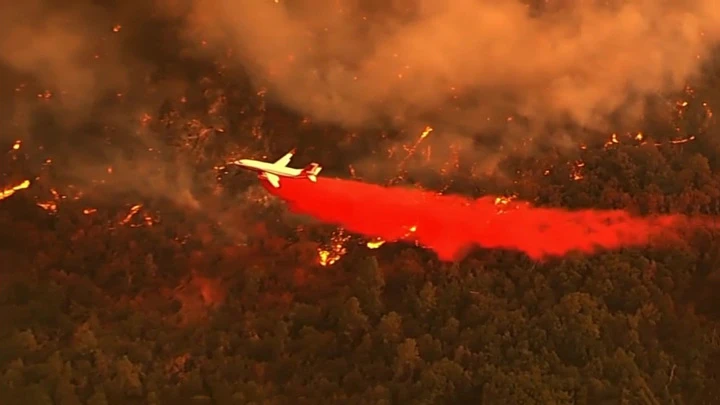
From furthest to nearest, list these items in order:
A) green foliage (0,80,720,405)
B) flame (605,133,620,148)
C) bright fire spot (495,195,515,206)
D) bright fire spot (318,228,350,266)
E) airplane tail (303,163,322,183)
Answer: flame (605,133,620,148)
bright fire spot (495,195,515,206)
airplane tail (303,163,322,183)
bright fire spot (318,228,350,266)
green foliage (0,80,720,405)

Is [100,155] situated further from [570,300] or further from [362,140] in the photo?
[570,300]

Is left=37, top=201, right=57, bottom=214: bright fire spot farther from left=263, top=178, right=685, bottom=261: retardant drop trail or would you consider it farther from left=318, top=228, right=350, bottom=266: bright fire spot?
left=318, top=228, right=350, bottom=266: bright fire spot

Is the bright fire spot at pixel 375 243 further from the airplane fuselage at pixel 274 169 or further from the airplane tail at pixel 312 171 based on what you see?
the airplane fuselage at pixel 274 169

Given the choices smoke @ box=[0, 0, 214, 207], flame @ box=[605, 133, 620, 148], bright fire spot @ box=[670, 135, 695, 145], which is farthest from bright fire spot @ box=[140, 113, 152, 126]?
bright fire spot @ box=[670, 135, 695, 145]

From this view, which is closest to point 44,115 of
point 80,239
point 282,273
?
point 80,239

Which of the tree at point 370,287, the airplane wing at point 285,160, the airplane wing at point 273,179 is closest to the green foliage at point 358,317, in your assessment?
the tree at point 370,287

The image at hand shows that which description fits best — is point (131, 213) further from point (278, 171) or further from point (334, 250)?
point (334, 250)
